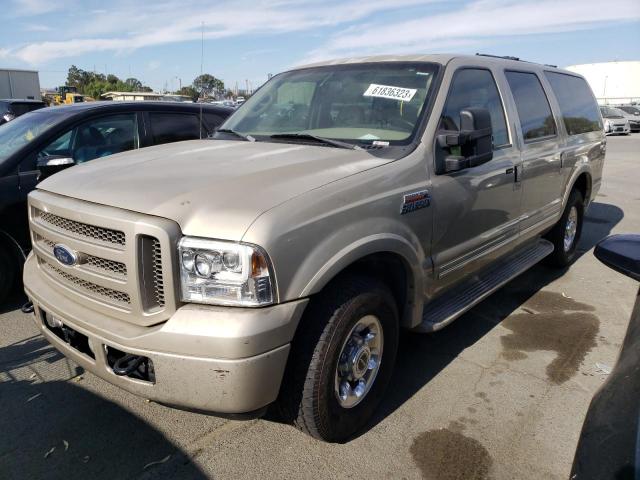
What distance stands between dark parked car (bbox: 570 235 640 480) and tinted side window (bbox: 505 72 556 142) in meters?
2.66

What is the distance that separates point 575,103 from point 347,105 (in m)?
3.27

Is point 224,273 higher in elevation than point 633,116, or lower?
higher

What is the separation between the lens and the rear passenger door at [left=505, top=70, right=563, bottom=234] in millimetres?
4172

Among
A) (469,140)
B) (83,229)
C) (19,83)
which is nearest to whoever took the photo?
(83,229)

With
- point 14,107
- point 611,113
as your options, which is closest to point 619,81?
point 611,113

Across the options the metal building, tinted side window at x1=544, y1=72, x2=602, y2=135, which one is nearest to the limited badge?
tinted side window at x1=544, y1=72, x2=602, y2=135

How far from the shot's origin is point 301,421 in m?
2.50

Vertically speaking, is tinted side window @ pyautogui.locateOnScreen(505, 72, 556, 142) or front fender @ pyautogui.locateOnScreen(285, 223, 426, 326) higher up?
tinted side window @ pyautogui.locateOnScreen(505, 72, 556, 142)

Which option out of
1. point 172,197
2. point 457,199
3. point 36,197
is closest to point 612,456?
point 172,197

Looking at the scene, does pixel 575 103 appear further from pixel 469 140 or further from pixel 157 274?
pixel 157 274

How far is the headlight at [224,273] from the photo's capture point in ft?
6.81

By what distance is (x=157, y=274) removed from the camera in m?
2.21

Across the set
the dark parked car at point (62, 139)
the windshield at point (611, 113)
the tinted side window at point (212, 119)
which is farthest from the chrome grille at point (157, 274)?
the windshield at point (611, 113)

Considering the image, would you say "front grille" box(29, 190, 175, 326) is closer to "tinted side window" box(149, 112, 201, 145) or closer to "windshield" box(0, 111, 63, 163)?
"windshield" box(0, 111, 63, 163)
